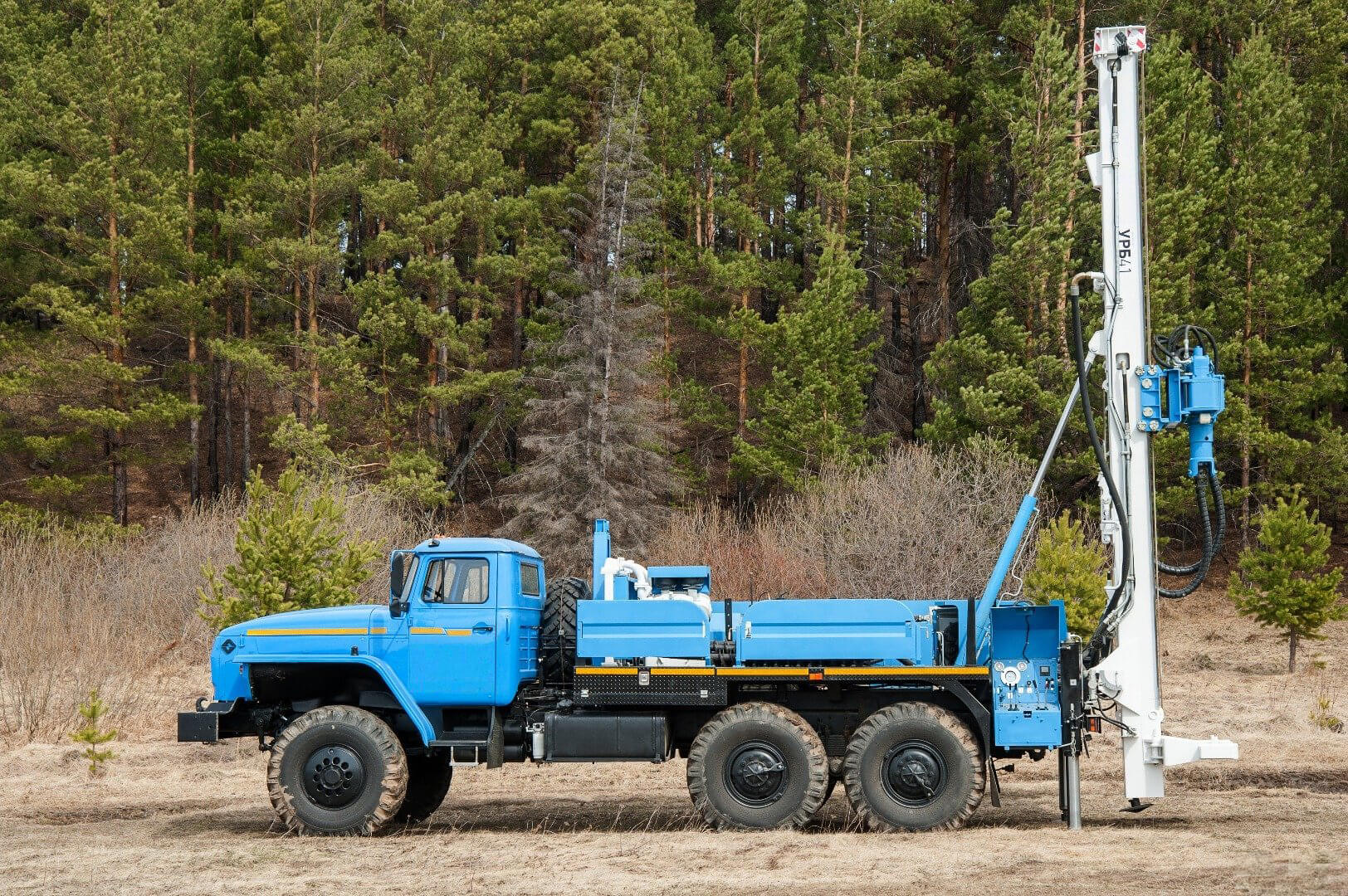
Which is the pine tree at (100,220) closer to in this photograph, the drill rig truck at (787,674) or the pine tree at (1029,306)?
the pine tree at (1029,306)

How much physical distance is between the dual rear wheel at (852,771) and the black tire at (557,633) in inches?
67.3

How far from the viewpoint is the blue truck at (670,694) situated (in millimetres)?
12000

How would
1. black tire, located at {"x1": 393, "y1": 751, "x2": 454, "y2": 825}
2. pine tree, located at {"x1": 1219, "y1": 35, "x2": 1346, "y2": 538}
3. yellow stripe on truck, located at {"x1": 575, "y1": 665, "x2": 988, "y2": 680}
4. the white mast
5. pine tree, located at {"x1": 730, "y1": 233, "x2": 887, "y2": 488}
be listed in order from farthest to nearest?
pine tree, located at {"x1": 730, "y1": 233, "x2": 887, "y2": 488}, pine tree, located at {"x1": 1219, "y1": 35, "x2": 1346, "y2": 538}, black tire, located at {"x1": 393, "y1": 751, "x2": 454, "y2": 825}, yellow stripe on truck, located at {"x1": 575, "y1": 665, "x2": 988, "y2": 680}, the white mast

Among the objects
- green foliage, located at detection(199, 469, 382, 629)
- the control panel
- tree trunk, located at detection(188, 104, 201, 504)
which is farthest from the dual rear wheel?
tree trunk, located at detection(188, 104, 201, 504)

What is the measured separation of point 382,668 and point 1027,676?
5915mm

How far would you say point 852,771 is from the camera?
11992 millimetres

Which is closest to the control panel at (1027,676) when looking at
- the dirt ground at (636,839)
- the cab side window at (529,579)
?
the dirt ground at (636,839)

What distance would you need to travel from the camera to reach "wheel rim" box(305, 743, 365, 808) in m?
12.2

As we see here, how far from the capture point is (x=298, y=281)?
3784 cm

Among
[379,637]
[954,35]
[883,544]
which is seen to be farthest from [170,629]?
[954,35]

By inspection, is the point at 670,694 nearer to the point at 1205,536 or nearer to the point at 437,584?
the point at 437,584

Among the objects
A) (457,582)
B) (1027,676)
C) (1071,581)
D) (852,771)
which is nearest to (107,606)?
(457,582)

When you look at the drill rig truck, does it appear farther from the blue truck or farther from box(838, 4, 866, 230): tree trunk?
box(838, 4, 866, 230): tree trunk

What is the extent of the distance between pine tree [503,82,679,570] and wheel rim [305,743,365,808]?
22.6 meters
